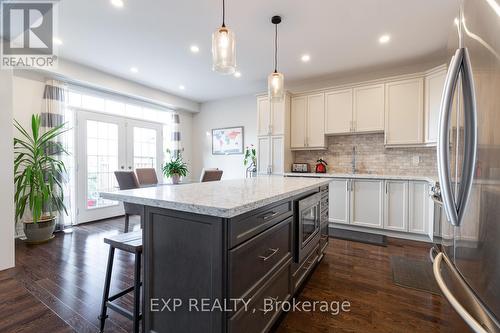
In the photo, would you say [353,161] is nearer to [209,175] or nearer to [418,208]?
[418,208]

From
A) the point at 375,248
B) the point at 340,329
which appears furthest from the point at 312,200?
the point at 375,248

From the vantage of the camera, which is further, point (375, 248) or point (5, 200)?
point (375, 248)

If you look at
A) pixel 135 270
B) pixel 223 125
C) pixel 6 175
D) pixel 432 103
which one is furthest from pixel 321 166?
pixel 6 175

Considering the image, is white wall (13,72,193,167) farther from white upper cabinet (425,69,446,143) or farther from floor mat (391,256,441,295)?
white upper cabinet (425,69,446,143)

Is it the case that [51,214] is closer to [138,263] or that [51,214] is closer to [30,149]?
[30,149]

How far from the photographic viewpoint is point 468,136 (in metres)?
0.77

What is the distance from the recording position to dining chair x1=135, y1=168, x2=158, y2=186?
3864 millimetres

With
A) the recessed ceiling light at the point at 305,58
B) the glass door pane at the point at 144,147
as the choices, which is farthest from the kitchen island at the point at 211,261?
the glass door pane at the point at 144,147

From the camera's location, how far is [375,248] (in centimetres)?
309

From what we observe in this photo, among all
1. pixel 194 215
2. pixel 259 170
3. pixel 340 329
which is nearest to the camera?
pixel 194 215

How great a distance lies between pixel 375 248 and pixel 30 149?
4893 mm

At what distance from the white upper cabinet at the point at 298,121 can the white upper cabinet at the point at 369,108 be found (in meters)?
0.90

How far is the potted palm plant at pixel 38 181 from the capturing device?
309cm

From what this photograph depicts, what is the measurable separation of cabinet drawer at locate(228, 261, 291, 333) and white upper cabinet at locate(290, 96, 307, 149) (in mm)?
3141
